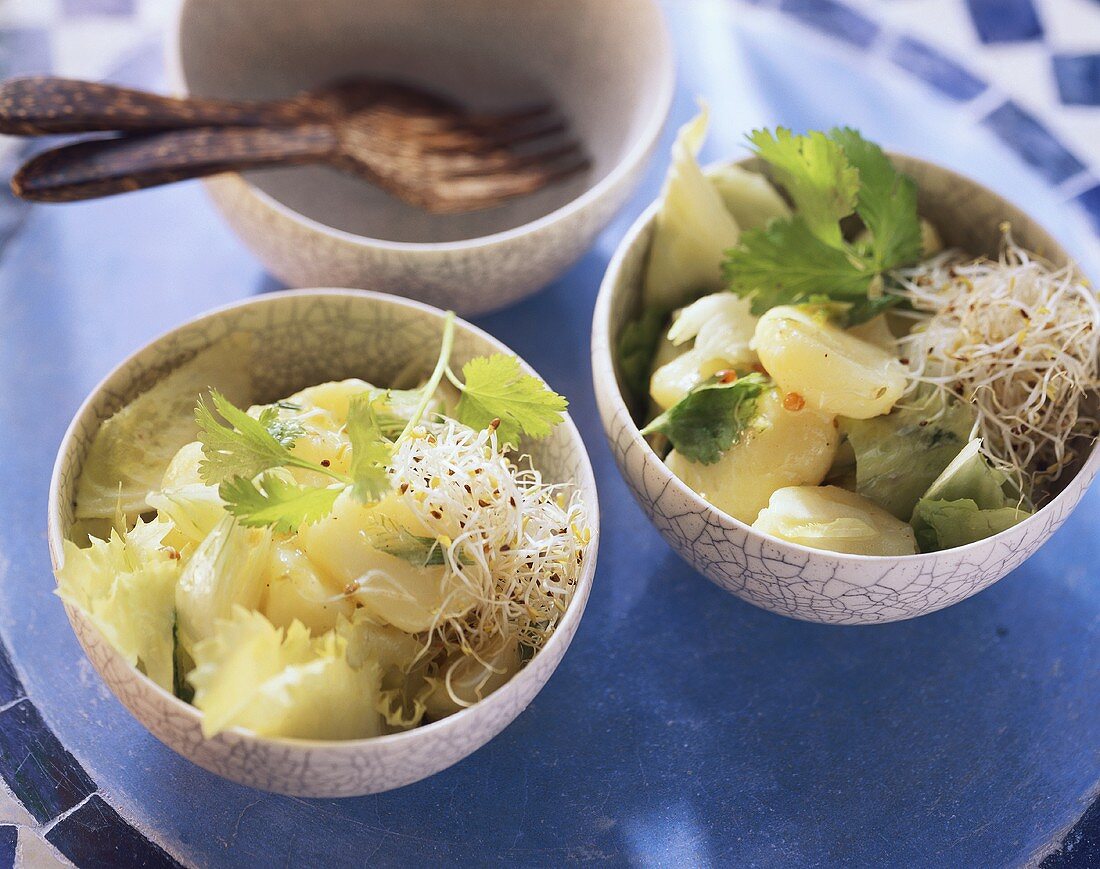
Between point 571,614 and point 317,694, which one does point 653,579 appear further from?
point 317,694

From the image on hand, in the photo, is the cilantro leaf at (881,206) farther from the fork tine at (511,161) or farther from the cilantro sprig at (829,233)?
the fork tine at (511,161)

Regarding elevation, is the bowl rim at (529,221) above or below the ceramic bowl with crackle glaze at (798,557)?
above

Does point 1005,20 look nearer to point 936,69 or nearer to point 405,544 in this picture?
point 936,69

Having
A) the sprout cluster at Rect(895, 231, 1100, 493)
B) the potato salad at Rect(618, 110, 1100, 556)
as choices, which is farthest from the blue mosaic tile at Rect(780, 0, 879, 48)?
the sprout cluster at Rect(895, 231, 1100, 493)

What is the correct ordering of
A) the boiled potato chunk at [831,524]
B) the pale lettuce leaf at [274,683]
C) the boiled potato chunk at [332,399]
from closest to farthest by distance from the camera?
1. the pale lettuce leaf at [274,683]
2. the boiled potato chunk at [831,524]
3. the boiled potato chunk at [332,399]

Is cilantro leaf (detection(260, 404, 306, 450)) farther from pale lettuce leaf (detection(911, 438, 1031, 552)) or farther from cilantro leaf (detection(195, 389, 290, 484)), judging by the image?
pale lettuce leaf (detection(911, 438, 1031, 552))

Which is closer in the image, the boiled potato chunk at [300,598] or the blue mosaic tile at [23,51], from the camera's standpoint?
the boiled potato chunk at [300,598]

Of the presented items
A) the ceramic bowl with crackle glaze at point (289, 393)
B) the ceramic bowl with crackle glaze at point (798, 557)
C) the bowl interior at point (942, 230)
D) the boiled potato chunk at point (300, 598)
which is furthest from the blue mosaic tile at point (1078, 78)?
the boiled potato chunk at point (300, 598)

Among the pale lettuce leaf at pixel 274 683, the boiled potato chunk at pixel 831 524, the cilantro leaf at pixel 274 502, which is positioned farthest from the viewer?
the boiled potato chunk at pixel 831 524
